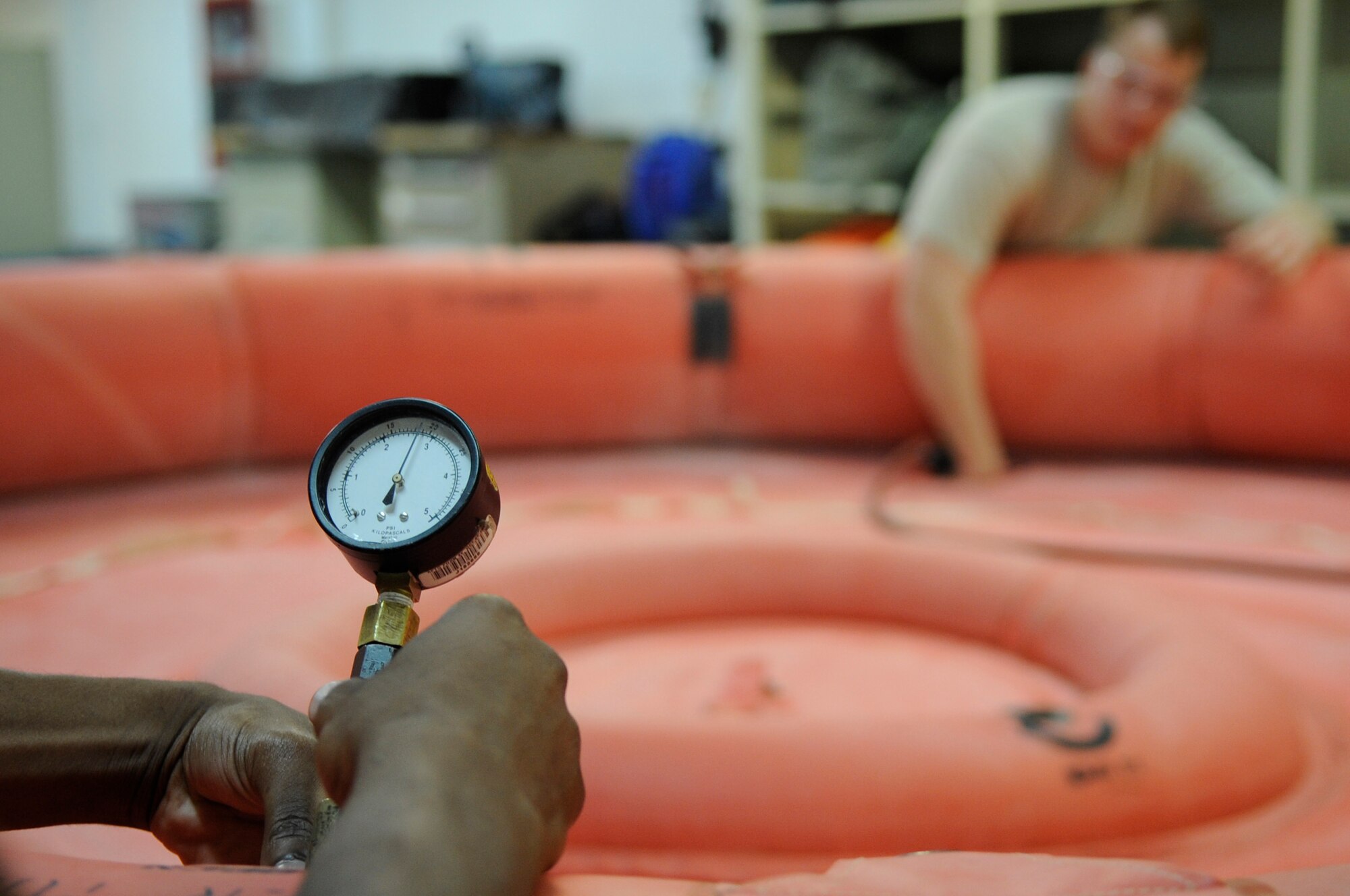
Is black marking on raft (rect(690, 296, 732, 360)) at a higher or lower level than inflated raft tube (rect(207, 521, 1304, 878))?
higher

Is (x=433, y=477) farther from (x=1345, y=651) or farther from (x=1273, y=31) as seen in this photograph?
(x=1273, y=31)

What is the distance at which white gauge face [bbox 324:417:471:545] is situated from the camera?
68cm

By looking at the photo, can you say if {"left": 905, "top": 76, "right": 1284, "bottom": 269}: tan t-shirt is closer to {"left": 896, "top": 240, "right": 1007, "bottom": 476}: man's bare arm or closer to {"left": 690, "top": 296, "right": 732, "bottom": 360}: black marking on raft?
{"left": 896, "top": 240, "right": 1007, "bottom": 476}: man's bare arm

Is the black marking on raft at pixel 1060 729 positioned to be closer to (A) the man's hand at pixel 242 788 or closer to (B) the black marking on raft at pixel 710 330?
(A) the man's hand at pixel 242 788

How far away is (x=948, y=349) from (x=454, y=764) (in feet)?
6.61

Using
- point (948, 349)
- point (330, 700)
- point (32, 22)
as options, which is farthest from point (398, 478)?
point (32, 22)

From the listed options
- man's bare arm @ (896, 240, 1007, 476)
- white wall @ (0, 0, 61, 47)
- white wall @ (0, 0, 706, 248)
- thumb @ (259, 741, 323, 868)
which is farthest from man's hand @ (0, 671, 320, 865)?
white wall @ (0, 0, 61, 47)

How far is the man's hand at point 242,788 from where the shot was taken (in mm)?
689

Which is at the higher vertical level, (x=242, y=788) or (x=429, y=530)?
(x=429, y=530)

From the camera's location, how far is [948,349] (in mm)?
2434

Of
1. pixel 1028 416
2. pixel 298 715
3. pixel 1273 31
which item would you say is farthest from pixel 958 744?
pixel 1273 31

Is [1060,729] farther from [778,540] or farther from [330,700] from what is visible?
[330,700]

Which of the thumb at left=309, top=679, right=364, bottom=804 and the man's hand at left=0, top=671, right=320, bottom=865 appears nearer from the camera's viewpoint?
the thumb at left=309, top=679, right=364, bottom=804

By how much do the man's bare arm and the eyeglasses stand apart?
16.8 inches
